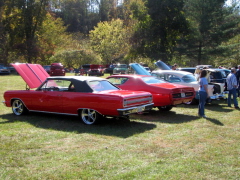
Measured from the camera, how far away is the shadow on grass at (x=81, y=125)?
7258 mm

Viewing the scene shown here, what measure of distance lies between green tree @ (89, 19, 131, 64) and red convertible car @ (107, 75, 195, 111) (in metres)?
42.5

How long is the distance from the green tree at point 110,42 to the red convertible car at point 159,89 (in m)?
42.5

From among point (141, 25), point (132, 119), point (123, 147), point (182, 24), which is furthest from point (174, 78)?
point (141, 25)

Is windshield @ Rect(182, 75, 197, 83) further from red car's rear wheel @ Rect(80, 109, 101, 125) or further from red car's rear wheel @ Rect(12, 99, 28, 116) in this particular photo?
red car's rear wheel @ Rect(12, 99, 28, 116)

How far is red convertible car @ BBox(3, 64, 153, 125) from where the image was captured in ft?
24.8

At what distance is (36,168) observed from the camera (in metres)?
4.71

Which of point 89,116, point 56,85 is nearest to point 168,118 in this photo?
point 89,116

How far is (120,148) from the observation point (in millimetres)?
5785

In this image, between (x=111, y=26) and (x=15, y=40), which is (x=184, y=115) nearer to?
(x=15, y=40)

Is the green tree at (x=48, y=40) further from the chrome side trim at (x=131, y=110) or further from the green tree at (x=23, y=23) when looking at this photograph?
the chrome side trim at (x=131, y=110)

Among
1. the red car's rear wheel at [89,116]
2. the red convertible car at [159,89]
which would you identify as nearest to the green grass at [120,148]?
the red car's rear wheel at [89,116]

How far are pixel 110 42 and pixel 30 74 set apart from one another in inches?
1805

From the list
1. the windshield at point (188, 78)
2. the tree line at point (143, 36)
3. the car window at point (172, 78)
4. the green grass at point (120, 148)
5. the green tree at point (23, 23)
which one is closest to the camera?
the green grass at point (120, 148)

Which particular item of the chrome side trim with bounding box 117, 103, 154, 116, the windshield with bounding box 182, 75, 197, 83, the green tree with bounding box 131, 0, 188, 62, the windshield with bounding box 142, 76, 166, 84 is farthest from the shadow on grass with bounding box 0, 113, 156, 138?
the green tree with bounding box 131, 0, 188, 62
